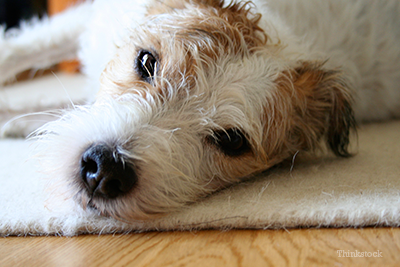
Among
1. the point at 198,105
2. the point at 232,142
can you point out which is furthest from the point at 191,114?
the point at 232,142

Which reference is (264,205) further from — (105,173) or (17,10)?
(17,10)

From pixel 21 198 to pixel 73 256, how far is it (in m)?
0.60

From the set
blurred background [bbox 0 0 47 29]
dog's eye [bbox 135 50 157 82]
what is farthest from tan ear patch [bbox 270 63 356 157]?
blurred background [bbox 0 0 47 29]

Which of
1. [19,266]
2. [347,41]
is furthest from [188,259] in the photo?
[347,41]

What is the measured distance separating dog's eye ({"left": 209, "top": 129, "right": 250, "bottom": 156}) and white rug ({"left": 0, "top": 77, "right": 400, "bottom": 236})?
18cm

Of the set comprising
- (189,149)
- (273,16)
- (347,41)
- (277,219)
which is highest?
(273,16)

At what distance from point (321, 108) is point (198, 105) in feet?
2.95

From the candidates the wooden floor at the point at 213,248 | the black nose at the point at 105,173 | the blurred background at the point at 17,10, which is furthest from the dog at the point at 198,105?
the blurred background at the point at 17,10

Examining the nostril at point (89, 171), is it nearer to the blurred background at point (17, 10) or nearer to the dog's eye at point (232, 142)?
the dog's eye at point (232, 142)

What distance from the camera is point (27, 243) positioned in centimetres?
127

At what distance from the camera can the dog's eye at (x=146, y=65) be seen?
1.75 m

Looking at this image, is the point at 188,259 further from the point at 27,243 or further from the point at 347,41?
the point at 347,41

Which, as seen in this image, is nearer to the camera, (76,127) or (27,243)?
(27,243)

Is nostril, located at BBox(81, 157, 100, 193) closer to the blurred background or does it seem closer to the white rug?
the white rug
